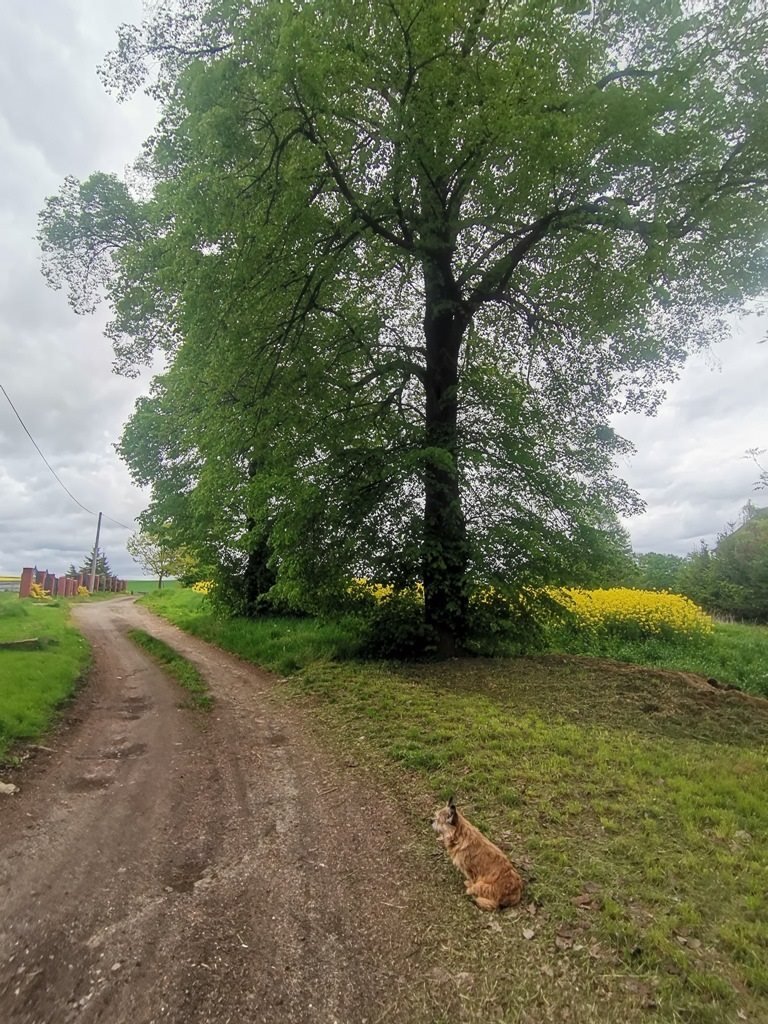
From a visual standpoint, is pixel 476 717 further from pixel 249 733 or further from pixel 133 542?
pixel 133 542

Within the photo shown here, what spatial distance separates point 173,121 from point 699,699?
11.7 metres

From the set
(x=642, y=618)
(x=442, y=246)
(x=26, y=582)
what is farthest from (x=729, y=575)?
(x=26, y=582)

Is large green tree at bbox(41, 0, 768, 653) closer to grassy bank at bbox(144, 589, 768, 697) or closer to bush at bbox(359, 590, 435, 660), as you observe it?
bush at bbox(359, 590, 435, 660)

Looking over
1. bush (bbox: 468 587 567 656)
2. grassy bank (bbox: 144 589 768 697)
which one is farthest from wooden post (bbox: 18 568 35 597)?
bush (bbox: 468 587 567 656)

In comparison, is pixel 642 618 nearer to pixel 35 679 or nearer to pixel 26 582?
pixel 35 679

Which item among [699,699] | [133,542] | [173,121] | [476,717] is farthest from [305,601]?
[133,542]

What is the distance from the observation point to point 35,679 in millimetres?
8125

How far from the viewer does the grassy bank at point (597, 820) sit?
2.42 meters

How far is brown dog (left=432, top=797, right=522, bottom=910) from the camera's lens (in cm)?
302

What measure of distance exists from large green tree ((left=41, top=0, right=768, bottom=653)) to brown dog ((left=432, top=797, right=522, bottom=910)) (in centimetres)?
538

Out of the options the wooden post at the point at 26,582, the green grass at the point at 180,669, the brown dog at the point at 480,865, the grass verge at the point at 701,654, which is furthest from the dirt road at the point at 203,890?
the wooden post at the point at 26,582

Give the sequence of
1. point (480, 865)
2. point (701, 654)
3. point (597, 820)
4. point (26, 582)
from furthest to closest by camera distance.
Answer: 1. point (26, 582)
2. point (701, 654)
3. point (597, 820)
4. point (480, 865)

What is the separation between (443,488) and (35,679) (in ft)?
22.7

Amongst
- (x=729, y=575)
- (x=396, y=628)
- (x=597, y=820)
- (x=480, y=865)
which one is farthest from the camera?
(x=729, y=575)
